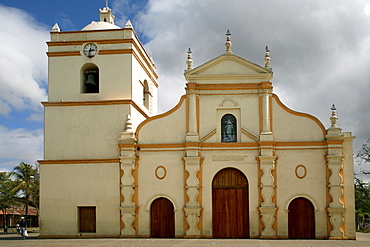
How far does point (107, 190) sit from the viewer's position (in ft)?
81.5

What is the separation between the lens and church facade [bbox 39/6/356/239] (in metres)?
Result: 24.0

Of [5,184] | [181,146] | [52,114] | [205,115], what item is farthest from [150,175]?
[5,184]

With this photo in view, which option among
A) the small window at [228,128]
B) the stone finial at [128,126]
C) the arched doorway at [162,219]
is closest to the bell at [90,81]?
the stone finial at [128,126]

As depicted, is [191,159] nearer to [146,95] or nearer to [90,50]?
[146,95]

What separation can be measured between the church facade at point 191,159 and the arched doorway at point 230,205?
5 centimetres

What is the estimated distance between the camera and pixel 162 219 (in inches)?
971

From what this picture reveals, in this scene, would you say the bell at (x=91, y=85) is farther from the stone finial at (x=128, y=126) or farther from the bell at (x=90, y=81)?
the stone finial at (x=128, y=126)

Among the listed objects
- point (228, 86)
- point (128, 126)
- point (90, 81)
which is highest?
point (90, 81)

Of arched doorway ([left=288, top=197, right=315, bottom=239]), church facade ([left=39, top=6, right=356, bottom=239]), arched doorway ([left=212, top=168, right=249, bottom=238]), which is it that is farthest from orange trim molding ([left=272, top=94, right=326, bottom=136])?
arched doorway ([left=212, top=168, right=249, bottom=238])

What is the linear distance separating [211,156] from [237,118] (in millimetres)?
2464

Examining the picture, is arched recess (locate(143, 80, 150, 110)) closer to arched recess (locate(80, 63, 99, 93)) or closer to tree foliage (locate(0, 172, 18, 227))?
arched recess (locate(80, 63, 99, 93))

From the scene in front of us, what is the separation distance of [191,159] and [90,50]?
8365mm

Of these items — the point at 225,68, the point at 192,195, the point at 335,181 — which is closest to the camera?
the point at 335,181

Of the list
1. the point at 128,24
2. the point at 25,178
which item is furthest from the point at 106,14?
the point at 25,178
